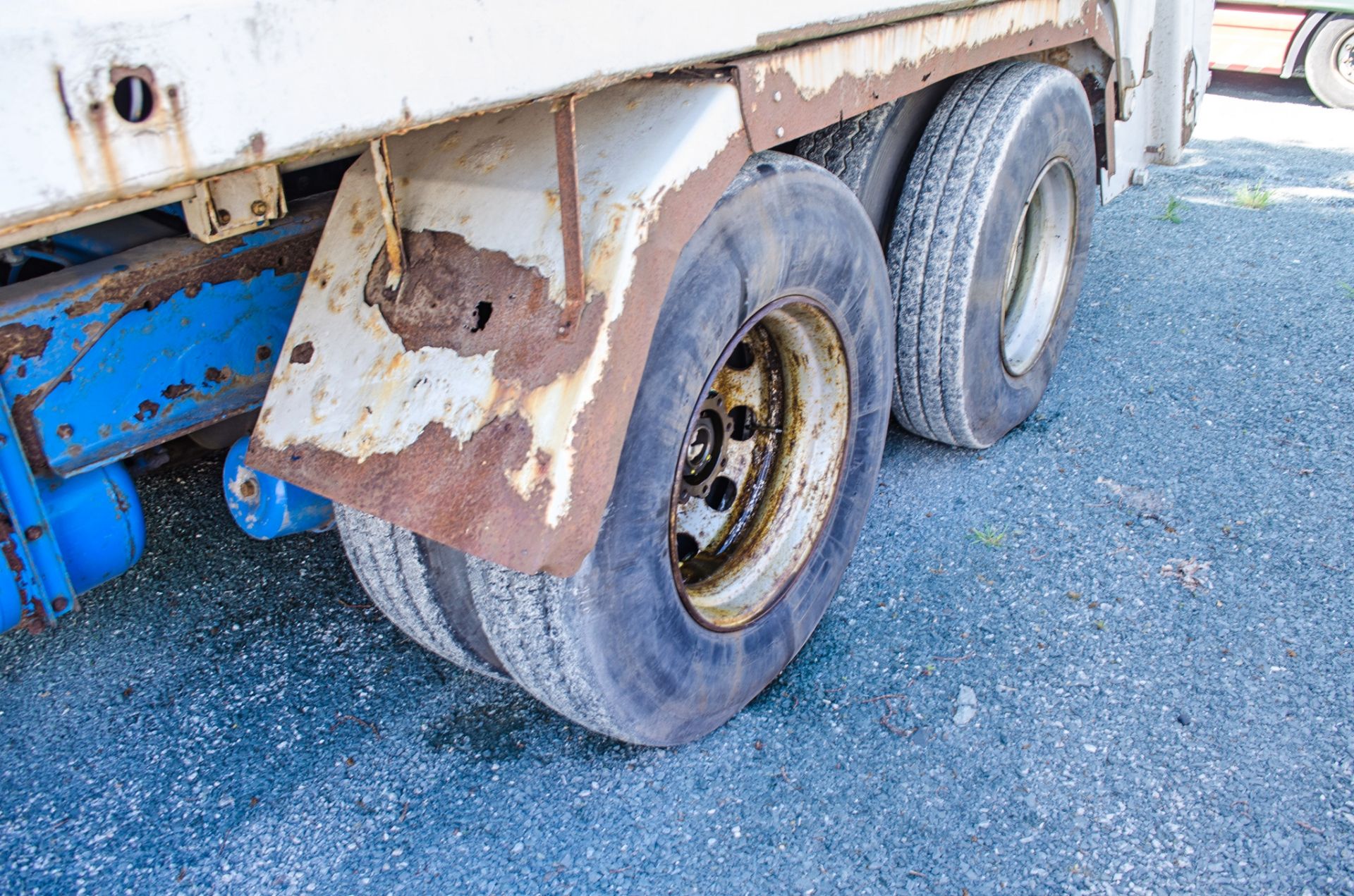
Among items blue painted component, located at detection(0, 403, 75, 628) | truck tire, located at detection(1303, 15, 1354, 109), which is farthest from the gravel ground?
truck tire, located at detection(1303, 15, 1354, 109)

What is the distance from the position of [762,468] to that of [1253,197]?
165 inches

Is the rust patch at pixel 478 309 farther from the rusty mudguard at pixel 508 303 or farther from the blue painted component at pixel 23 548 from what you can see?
the blue painted component at pixel 23 548

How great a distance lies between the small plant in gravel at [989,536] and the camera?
2520 mm

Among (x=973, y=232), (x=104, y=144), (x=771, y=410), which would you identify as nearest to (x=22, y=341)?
(x=104, y=144)

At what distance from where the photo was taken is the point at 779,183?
5.43 ft

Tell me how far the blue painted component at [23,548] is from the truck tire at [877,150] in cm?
169

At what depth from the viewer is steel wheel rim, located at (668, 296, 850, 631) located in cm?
203

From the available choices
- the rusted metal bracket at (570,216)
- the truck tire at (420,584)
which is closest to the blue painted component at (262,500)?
the truck tire at (420,584)

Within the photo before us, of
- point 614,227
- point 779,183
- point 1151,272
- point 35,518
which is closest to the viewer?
point 614,227

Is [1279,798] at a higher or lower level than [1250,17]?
lower

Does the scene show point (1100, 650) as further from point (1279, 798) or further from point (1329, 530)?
point (1329, 530)

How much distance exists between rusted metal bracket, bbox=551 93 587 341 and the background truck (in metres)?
7.85

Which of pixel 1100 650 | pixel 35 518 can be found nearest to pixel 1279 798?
pixel 1100 650

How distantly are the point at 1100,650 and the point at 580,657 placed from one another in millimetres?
1220
